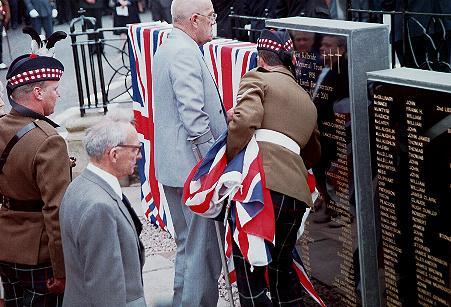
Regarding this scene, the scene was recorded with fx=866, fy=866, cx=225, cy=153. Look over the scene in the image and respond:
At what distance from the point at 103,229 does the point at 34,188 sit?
0.86 metres

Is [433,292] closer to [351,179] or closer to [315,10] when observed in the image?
[351,179]

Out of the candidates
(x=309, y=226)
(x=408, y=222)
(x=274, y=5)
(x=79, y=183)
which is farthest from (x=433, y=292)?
(x=274, y=5)

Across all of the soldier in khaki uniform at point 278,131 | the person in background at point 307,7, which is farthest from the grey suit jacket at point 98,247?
the person in background at point 307,7

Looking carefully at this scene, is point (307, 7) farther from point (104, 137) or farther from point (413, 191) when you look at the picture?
point (104, 137)

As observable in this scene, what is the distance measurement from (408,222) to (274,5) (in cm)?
710

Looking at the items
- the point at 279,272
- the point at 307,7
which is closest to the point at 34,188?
the point at 279,272

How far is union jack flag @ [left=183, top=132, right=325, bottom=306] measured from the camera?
490 cm

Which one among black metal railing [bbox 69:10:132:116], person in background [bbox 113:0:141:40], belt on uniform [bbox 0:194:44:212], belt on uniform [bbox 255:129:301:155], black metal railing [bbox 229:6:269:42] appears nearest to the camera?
belt on uniform [bbox 0:194:44:212]

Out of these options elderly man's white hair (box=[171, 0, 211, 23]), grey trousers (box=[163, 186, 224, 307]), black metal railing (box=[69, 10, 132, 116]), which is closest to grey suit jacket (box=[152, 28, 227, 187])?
elderly man's white hair (box=[171, 0, 211, 23])

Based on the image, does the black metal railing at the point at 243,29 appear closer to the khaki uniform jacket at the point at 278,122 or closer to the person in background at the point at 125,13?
the khaki uniform jacket at the point at 278,122

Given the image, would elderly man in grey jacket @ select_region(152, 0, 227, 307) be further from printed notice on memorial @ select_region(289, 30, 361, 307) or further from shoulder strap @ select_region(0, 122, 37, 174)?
shoulder strap @ select_region(0, 122, 37, 174)

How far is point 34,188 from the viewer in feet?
15.6

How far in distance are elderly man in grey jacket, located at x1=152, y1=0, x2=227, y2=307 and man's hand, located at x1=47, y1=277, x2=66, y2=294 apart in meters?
1.26

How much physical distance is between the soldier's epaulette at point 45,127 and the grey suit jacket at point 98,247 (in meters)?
0.59
